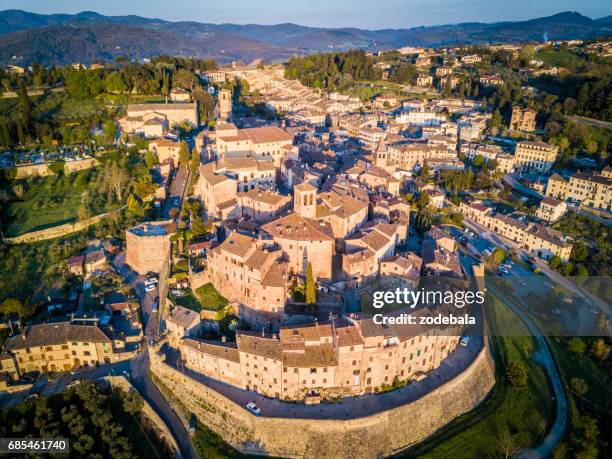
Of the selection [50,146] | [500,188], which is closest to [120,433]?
[50,146]

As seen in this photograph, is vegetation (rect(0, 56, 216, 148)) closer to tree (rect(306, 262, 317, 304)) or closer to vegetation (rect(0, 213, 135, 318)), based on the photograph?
vegetation (rect(0, 213, 135, 318))

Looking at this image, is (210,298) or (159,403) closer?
(159,403)

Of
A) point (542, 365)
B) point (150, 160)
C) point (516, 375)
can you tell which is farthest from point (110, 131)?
point (542, 365)

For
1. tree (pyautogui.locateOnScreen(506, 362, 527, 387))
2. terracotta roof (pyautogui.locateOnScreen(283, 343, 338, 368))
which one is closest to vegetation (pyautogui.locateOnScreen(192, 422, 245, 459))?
terracotta roof (pyautogui.locateOnScreen(283, 343, 338, 368))

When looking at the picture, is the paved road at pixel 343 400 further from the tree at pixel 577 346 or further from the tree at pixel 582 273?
the tree at pixel 582 273

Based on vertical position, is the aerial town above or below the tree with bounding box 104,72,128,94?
below

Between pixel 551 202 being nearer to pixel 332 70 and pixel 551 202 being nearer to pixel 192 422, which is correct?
pixel 192 422
